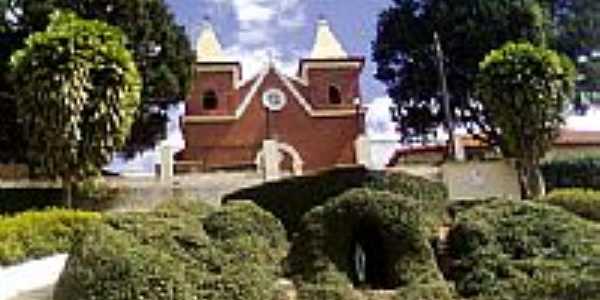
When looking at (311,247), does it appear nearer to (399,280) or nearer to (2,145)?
(399,280)

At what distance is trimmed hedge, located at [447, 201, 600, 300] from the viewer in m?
15.1

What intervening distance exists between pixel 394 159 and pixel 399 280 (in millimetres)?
28047

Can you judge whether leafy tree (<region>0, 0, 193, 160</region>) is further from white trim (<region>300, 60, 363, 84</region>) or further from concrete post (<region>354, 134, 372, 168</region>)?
white trim (<region>300, 60, 363, 84</region>)

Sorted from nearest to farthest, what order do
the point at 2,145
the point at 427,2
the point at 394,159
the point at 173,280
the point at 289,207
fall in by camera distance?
the point at 173,280 → the point at 289,207 → the point at 2,145 → the point at 394,159 → the point at 427,2

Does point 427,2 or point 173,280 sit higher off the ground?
point 427,2

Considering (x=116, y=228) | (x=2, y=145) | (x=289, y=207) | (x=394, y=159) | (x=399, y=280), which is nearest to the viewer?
(x=116, y=228)

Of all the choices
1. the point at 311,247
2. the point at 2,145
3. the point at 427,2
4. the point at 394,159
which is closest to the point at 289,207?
the point at 311,247

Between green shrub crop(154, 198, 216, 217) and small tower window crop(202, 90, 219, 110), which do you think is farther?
small tower window crop(202, 90, 219, 110)

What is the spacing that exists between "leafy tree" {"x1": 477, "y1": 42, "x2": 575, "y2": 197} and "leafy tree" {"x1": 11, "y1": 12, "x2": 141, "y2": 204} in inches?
372

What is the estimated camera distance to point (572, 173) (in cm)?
3538

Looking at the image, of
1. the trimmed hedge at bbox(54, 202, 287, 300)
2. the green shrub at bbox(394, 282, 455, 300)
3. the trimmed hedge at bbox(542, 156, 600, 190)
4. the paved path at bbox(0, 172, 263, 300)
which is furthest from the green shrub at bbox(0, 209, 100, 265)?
the trimmed hedge at bbox(542, 156, 600, 190)

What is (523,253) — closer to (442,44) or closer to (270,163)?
(270,163)

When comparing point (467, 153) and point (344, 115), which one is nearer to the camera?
point (467, 153)

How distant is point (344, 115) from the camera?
48688 millimetres
